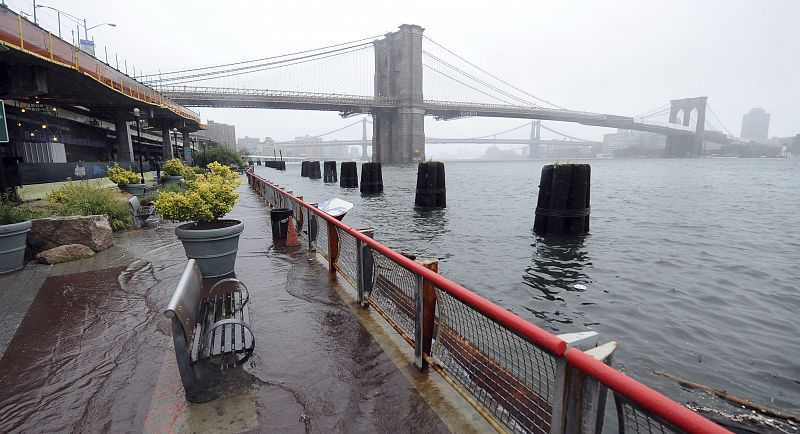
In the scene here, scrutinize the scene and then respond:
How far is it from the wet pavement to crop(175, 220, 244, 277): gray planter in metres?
0.54

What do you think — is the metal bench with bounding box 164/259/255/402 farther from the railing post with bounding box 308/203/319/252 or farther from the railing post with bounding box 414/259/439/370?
the railing post with bounding box 308/203/319/252

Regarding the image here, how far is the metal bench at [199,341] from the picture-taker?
9.98 ft

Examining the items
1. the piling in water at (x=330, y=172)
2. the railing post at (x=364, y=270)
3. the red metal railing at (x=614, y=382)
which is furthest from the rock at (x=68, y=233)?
the piling in water at (x=330, y=172)

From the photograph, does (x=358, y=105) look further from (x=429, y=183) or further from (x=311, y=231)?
(x=311, y=231)

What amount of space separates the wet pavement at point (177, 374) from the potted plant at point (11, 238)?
371 mm

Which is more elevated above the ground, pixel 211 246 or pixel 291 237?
pixel 211 246

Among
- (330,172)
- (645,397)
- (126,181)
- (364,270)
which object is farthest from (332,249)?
(330,172)

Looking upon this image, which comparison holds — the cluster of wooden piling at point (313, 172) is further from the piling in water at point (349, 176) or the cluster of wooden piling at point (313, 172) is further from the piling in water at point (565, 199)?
the piling in water at point (565, 199)

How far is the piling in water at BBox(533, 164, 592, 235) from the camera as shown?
15.4 meters

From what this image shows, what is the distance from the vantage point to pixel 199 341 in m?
3.52

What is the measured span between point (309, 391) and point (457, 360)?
135 centimetres

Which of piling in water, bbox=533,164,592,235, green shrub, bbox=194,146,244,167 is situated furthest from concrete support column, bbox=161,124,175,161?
piling in water, bbox=533,164,592,235

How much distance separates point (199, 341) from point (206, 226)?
3474 millimetres

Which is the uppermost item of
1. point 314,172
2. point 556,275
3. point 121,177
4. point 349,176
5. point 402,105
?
point 402,105
